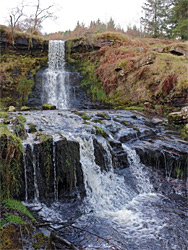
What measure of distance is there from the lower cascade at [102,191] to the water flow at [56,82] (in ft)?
22.8

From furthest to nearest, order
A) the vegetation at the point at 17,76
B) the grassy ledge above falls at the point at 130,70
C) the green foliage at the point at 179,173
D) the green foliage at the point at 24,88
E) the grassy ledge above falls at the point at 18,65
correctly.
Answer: the green foliage at the point at 24,88 → the grassy ledge above falls at the point at 18,65 → the vegetation at the point at 17,76 → the grassy ledge above falls at the point at 130,70 → the green foliage at the point at 179,173

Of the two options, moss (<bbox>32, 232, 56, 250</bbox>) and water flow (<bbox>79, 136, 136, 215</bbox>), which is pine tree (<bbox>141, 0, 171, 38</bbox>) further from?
moss (<bbox>32, 232, 56, 250</bbox>)

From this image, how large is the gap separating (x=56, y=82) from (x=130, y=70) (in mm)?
5379

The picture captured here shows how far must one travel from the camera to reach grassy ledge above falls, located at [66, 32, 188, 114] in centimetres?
1095

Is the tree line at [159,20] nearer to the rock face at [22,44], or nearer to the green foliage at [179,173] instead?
the rock face at [22,44]

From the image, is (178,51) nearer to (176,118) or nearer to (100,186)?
(176,118)

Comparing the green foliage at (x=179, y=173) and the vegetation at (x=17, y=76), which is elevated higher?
the vegetation at (x=17, y=76)

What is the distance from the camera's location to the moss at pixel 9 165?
3425mm

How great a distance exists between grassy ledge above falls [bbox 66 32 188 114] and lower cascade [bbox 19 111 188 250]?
5294 mm

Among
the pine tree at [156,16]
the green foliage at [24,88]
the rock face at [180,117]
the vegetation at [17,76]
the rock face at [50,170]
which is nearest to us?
the rock face at [50,170]

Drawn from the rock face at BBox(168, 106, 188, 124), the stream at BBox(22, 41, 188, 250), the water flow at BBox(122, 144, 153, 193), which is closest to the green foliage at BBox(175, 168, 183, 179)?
the stream at BBox(22, 41, 188, 250)

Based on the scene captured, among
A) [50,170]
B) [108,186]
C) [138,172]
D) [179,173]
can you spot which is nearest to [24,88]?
[50,170]

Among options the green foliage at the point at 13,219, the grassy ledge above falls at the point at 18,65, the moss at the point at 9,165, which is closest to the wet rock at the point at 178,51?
the grassy ledge above falls at the point at 18,65

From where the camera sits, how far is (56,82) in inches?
553
